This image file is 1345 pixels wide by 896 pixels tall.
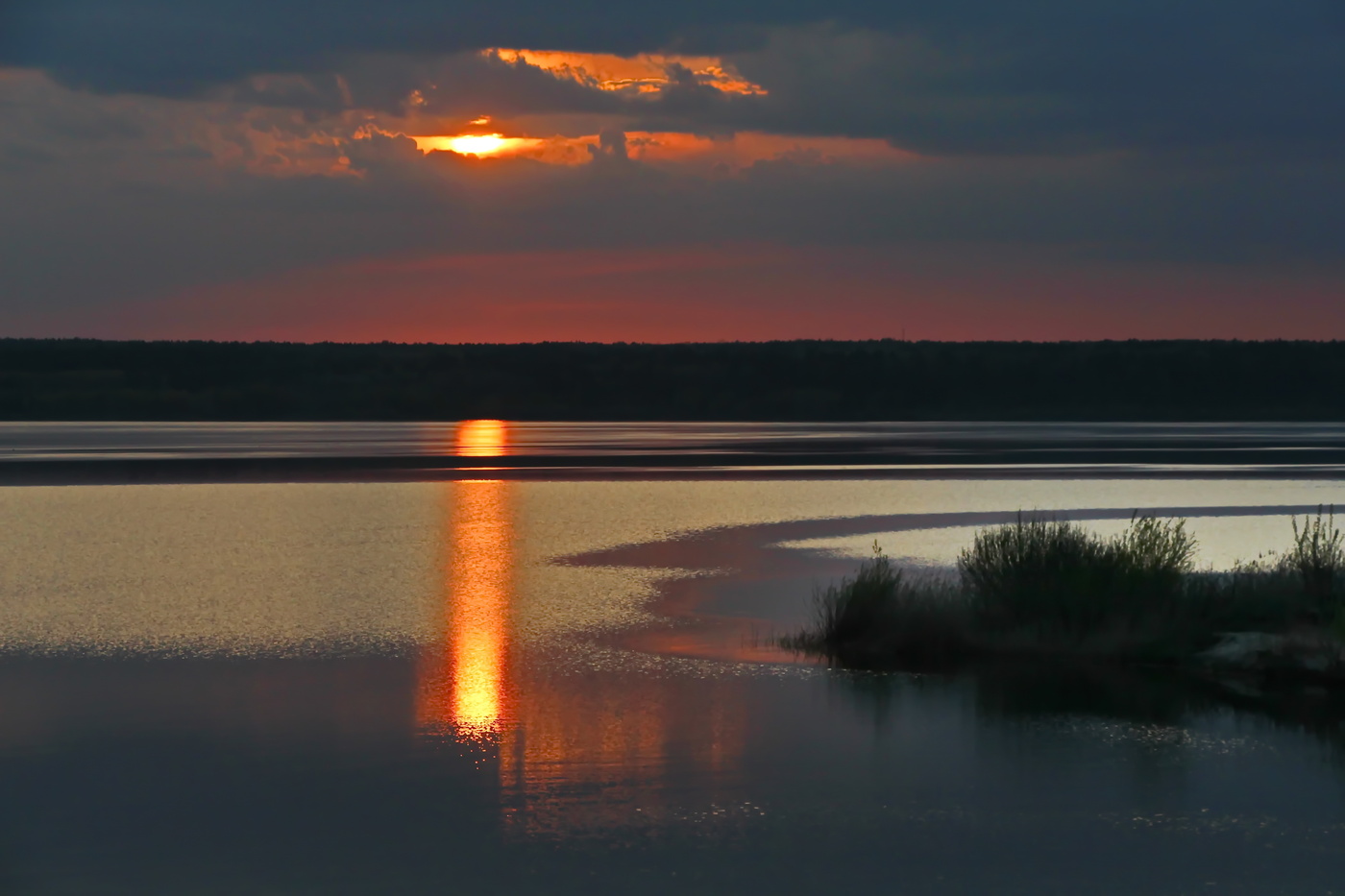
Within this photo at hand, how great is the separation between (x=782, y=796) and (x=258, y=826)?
280 centimetres

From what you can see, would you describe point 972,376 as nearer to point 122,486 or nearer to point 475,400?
point 475,400

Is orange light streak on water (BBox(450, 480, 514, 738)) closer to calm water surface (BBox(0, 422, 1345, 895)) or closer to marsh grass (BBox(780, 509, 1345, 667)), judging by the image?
calm water surface (BBox(0, 422, 1345, 895))

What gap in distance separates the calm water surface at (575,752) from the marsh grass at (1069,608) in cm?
78

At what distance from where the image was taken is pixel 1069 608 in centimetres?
1377

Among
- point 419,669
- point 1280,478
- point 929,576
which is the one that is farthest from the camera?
point 1280,478

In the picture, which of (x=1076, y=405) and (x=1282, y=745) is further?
(x=1076, y=405)

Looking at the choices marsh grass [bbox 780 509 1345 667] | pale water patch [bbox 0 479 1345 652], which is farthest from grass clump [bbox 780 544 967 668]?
pale water patch [bbox 0 479 1345 652]

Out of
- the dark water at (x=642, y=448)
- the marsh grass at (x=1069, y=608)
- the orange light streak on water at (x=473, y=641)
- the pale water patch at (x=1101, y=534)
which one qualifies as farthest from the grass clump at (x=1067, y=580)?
the dark water at (x=642, y=448)

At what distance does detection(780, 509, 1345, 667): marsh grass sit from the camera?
1339 cm

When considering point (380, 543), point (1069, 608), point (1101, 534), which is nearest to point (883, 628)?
point (1069, 608)

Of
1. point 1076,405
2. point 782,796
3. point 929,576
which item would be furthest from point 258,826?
point 1076,405

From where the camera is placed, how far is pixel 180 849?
7.73 metres

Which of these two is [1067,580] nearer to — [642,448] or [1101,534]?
[1101,534]

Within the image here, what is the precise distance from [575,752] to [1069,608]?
5803 millimetres
